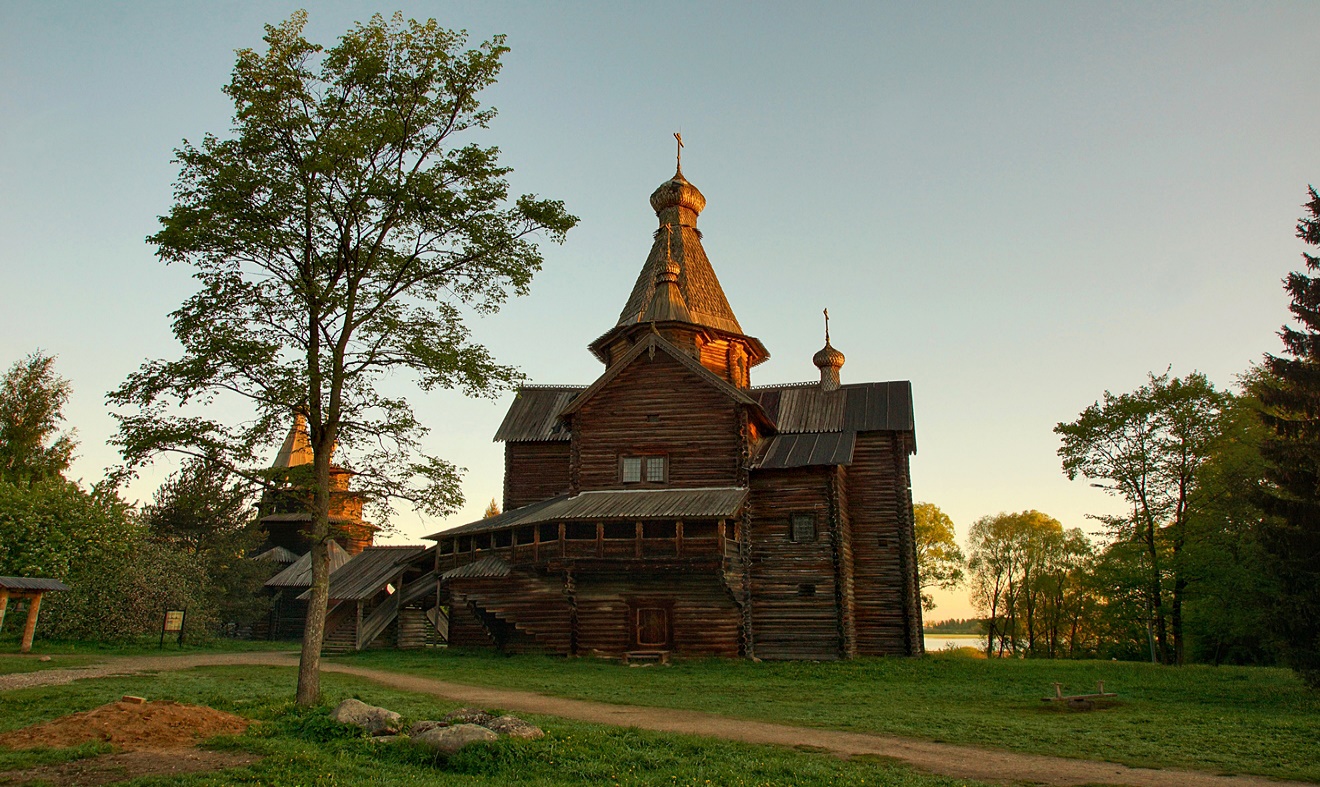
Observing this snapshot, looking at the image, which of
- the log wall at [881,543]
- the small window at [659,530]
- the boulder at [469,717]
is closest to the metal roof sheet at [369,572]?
the small window at [659,530]

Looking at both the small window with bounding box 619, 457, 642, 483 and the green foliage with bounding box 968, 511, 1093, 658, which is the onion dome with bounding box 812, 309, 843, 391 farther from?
the green foliage with bounding box 968, 511, 1093, 658

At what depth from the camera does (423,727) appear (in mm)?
11836

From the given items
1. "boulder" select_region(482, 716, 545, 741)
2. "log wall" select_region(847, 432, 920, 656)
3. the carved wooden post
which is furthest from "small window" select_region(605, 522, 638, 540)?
the carved wooden post

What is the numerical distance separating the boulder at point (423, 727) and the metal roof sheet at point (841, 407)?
23.4 m

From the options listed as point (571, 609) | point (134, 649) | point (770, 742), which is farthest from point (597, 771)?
point (134, 649)

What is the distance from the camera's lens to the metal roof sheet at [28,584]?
992 inches

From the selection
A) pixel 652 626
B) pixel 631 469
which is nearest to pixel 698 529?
pixel 652 626

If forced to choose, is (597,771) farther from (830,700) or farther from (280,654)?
(280,654)

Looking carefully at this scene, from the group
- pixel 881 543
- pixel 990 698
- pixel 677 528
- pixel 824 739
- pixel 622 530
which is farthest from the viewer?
pixel 881 543

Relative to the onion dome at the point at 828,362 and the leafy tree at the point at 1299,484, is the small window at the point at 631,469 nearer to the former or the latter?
the onion dome at the point at 828,362

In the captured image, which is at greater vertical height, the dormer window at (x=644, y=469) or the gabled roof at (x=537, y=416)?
the gabled roof at (x=537, y=416)

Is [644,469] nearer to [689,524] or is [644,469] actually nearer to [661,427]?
[661,427]

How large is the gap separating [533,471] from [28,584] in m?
16.9

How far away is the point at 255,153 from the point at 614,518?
14.5 meters
